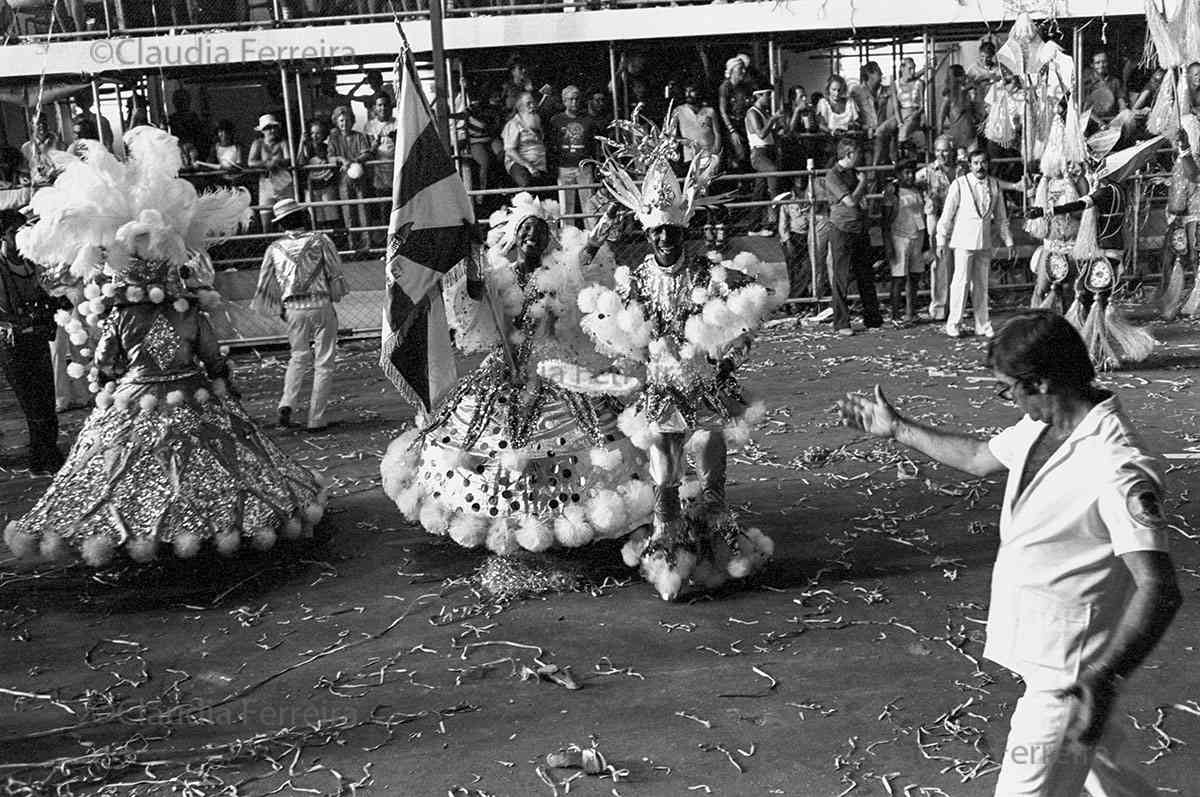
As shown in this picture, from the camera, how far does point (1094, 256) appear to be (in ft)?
36.4

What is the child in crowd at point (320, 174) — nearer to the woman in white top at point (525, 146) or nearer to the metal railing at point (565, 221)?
the metal railing at point (565, 221)

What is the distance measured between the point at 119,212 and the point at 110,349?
714 millimetres

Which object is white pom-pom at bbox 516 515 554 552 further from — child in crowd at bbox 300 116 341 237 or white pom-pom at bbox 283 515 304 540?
child in crowd at bbox 300 116 341 237

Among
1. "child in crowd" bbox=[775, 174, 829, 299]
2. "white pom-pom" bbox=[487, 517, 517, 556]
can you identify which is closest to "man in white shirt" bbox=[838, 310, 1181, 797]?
"white pom-pom" bbox=[487, 517, 517, 556]

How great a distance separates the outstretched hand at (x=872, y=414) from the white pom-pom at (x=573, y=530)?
250cm

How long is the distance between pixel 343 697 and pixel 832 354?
8494mm

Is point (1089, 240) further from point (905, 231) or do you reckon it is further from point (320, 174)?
point (320, 174)

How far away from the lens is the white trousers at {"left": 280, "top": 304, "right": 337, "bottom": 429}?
33.4ft

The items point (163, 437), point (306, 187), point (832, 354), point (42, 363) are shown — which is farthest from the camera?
point (306, 187)

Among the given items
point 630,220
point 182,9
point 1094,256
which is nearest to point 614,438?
point 630,220

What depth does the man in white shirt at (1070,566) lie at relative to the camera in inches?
110

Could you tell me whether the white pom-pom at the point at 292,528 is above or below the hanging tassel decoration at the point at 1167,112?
below

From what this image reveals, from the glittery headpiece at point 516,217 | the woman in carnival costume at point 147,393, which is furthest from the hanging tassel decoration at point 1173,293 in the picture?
the woman in carnival costume at point 147,393

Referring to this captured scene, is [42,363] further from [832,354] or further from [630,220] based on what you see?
[832,354]
